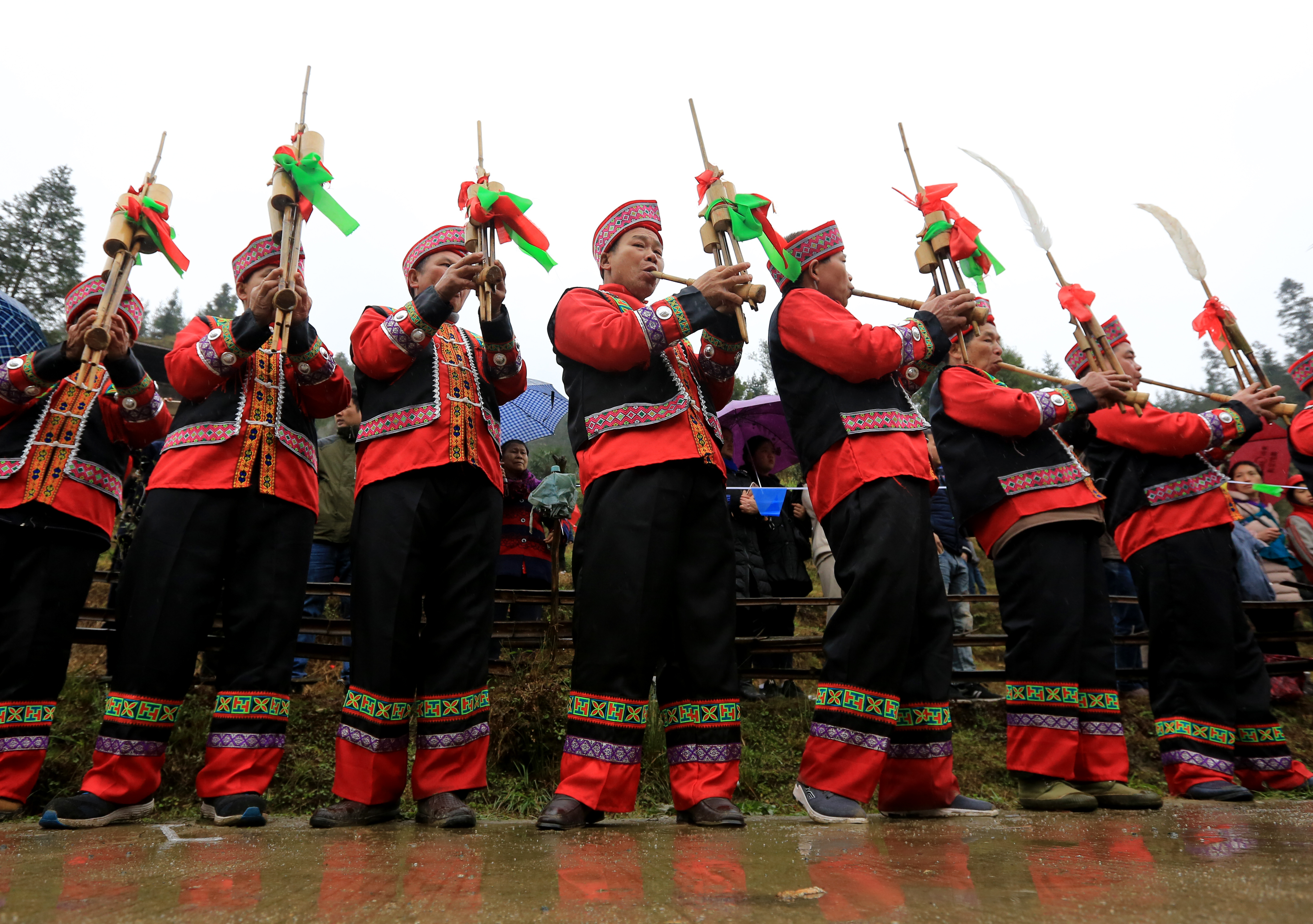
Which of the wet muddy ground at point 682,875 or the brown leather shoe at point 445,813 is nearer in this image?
the wet muddy ground at point 682,875

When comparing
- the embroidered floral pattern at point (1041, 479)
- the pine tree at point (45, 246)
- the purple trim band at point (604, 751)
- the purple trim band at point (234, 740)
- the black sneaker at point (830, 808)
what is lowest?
the black sneaker at point (830, 808)

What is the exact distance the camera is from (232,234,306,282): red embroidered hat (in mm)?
3332

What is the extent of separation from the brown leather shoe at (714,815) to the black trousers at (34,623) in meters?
2.19

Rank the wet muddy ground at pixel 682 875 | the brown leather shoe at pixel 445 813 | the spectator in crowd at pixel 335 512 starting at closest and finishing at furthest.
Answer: the wet muddy ground at pixel 682 875, the brown leather shoe at pixel 445 813, the spectator in crowd at pixel 335 512

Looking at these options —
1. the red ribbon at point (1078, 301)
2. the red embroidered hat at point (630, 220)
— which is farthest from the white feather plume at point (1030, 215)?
the red embroidered hat at point (630, 220)

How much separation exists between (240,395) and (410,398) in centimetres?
66

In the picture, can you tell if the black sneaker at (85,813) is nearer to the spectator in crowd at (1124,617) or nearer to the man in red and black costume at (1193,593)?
the man in red and black costume at (1193,593)

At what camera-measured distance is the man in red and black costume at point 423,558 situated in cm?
274

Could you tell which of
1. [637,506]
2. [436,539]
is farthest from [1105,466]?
[436,539]

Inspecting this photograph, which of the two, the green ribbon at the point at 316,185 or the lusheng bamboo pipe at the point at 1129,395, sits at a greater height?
the green ribbon at the point at 316,185

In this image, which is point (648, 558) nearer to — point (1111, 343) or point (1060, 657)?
point (1060, 657)

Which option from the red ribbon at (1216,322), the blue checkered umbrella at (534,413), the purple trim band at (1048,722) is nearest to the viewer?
the purple trim band at (1048,722)

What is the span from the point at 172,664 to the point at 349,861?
144cm

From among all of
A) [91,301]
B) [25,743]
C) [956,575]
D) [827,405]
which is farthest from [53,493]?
[956,575]
